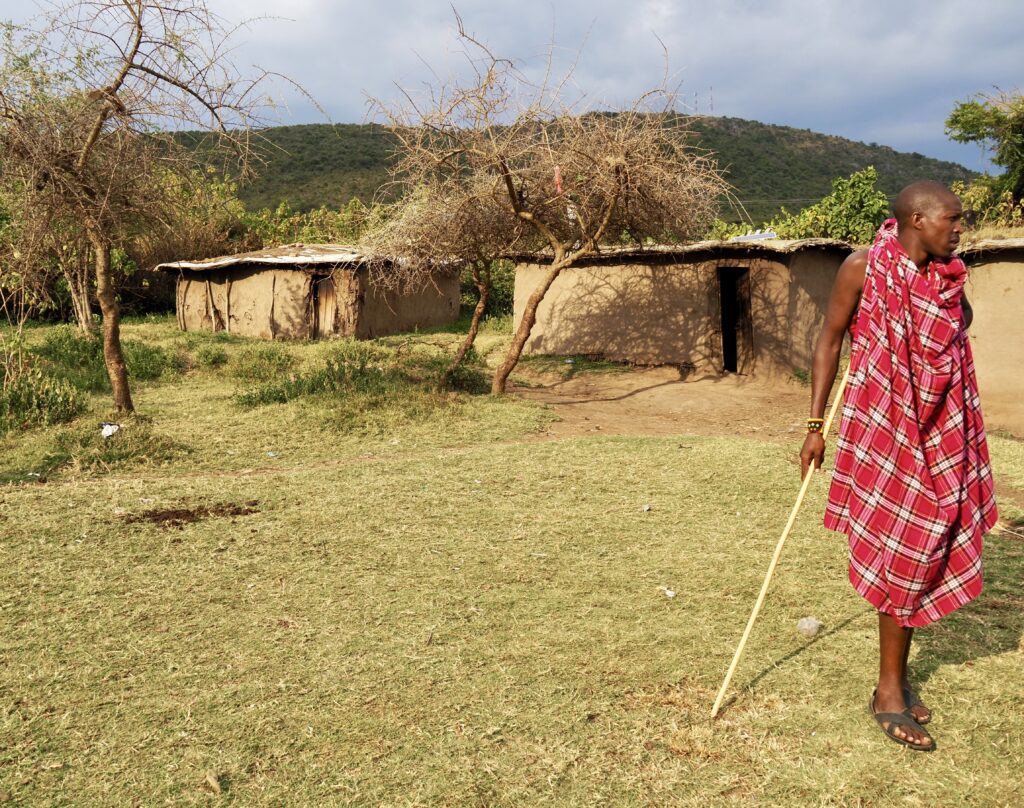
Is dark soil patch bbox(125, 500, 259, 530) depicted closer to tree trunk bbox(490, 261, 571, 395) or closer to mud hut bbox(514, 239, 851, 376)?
tree trunk bbox(490, 261, 571, 395)

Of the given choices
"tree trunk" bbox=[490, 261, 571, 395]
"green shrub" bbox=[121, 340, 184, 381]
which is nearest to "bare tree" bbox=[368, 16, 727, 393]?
"tree trunk" bbox=[490, 261, 571, 395]

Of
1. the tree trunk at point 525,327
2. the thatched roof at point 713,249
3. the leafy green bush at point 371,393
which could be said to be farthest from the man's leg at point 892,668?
the thatched roof at point 713,249

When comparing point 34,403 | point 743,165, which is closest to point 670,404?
point 34,403

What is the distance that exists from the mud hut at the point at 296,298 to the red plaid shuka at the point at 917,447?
567 inches

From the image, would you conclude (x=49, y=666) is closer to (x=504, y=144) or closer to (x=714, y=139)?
(x=504, y=144)

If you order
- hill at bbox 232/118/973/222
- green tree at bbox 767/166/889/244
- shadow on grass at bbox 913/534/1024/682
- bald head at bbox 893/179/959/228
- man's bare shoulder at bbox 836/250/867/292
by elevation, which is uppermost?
hill at bbox 232/118/973/222

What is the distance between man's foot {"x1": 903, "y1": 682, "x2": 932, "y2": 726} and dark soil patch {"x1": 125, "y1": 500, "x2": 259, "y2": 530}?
4.31m

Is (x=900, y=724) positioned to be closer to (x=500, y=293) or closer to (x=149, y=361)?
(x=149, y=361)

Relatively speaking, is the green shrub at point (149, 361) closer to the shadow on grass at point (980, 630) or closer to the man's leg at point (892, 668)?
the shadow on grass at point (980, 630)

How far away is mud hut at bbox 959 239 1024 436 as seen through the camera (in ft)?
32.1

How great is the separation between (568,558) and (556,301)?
11.3 metres

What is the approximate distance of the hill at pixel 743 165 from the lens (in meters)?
35.8

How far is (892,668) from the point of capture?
2828 millimetres

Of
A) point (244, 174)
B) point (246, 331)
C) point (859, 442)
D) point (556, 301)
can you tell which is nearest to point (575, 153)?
point (244, 174)
